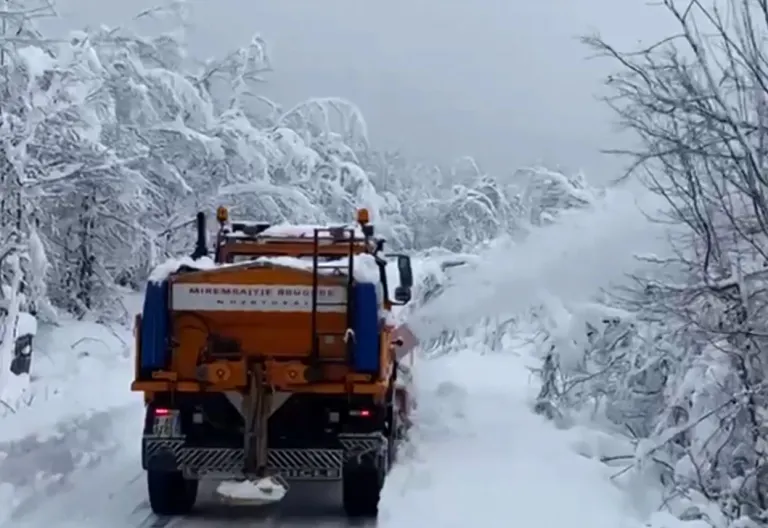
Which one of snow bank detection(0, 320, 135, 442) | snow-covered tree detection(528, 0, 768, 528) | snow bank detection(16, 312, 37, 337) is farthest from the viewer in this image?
snow bank detection(16, 312, 37, 337)

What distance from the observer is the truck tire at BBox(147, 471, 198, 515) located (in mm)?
10430

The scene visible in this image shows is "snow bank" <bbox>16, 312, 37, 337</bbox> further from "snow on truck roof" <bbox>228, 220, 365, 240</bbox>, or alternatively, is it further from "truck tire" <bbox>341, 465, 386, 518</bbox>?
"truck tire" <bbox>341, 465, 386, 518</bbox>

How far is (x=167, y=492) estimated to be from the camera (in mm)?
10500

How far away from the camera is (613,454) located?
15.7 metres

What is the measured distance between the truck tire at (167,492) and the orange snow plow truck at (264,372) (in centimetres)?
2

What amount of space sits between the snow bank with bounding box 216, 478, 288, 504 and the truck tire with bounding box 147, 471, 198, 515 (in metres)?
0.87

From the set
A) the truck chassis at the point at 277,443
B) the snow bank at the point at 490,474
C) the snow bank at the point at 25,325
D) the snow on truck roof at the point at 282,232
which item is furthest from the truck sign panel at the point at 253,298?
the snow bank at the point at 25,325

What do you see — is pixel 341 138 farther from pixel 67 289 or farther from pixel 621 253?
pixel 621 253

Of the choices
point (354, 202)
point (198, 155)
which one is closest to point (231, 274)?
point (198, 155)

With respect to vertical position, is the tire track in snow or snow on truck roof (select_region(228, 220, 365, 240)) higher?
snow on truck roof (select_region(228, 220, 365, 240))

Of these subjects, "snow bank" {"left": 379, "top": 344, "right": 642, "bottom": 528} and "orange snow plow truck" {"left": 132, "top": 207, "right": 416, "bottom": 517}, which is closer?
"orange snow plow truck" {"left": 132, "top": 207, "right": 416, "bottom": 517}

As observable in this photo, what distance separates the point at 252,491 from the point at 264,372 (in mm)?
2316

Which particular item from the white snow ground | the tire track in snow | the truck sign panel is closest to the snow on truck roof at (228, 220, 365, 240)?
the white snow ground

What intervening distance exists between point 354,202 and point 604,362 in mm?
14411
